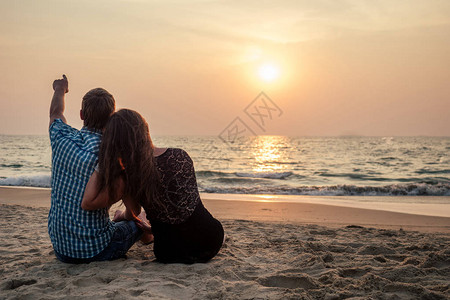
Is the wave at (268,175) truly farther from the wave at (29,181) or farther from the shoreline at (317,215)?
the shoreline at (317,215)

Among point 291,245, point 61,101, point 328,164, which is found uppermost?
point 61,101

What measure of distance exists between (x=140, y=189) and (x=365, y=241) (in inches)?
112

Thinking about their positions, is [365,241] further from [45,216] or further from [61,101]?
[45,216]

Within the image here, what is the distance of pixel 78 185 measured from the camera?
118 inches

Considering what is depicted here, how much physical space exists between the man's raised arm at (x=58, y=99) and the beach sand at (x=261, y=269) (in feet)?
4.17

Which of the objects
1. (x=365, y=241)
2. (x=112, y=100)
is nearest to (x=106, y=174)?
(x=112, y=100)

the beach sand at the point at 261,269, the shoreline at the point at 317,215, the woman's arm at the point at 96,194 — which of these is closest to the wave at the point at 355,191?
the shoreline at the point at 317,215

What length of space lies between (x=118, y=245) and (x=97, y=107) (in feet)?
4.16

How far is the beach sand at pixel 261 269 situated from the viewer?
270 centimetres

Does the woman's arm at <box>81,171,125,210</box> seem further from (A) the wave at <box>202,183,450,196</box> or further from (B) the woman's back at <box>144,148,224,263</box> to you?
(A) the wave at <box>202,183,450,196</box>

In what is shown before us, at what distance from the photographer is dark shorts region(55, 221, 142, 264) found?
3316 mm

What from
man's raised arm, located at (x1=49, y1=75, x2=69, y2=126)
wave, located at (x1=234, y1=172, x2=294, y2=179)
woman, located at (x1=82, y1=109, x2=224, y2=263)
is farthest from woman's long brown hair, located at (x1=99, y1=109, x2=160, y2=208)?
wave, located at (x1=234, y1=172, x2=294, y2=179)

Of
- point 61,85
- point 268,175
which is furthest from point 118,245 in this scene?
point 268,175

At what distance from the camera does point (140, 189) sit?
2877 mm
